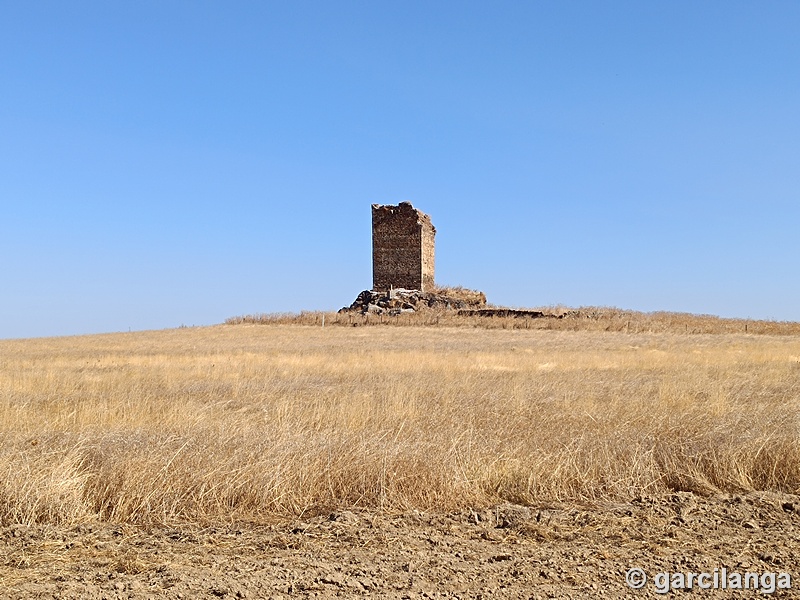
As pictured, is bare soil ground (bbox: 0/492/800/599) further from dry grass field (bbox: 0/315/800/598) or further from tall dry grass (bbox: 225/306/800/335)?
tall dry grass (bbox: 225/306/800/335)

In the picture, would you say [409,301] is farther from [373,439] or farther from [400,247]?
[373,439]

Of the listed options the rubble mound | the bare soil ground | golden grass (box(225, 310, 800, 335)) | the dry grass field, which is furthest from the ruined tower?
the bare soil ground

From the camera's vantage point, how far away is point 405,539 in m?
4.19

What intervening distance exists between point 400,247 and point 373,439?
3432cm

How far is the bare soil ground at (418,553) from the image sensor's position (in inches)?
135

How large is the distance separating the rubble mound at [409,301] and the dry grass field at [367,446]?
76.1 ft

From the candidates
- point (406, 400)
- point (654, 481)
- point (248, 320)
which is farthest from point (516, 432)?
point (248, 320)

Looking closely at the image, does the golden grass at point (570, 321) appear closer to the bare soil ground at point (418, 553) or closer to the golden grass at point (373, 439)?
the golden grass at point (373, 439)

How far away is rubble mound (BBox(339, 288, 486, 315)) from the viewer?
119 feet

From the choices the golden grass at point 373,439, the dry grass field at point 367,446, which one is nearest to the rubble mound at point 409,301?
the golden grass at point 373,439

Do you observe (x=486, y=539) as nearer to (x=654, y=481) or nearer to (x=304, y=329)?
(x=654, y=481)

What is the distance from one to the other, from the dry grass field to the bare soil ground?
0.08 meters

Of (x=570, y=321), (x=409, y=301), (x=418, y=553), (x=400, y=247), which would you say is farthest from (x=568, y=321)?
(x=418, y=553)

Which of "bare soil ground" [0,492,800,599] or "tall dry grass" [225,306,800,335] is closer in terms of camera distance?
"bare soil ground" [0,492,800,599]
